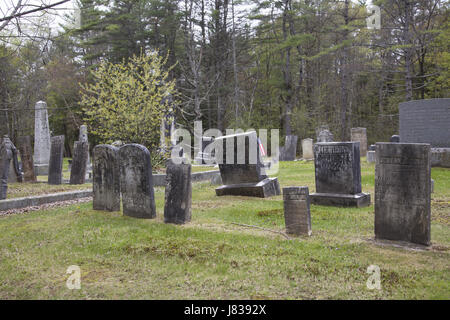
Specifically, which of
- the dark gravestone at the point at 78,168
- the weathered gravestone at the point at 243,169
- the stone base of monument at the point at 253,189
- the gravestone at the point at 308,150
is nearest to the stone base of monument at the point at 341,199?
the stone base of monument at the point at 253,189

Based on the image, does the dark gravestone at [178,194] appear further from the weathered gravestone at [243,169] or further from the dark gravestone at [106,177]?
the weathered gravestone at [243,169]

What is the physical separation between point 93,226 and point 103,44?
2462 cm

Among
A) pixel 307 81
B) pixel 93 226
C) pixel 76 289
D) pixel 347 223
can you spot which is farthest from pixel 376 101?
pixel 76 289

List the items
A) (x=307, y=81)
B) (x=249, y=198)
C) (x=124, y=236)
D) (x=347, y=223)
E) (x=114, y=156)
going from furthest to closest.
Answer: (x=307, y=81) < (x=249, y=198) < (x=114, y=156) < (x=347, y=223) < (x=124, y=236)

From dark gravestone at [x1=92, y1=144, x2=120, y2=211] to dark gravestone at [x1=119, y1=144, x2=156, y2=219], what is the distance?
0.37m

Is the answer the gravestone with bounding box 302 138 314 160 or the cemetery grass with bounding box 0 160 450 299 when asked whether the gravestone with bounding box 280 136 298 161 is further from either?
the cemetery grass with bounding box 0 160 450 299

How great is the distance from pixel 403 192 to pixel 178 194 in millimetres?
3651

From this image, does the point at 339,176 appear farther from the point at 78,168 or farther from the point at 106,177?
the point at 78,168

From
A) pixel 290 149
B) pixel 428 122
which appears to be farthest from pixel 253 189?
pixel 290 149

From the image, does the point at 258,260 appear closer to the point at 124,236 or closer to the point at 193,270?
the point at 193,270

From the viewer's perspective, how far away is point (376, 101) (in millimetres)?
29172

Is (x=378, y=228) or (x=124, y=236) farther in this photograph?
(x=124, y=236)

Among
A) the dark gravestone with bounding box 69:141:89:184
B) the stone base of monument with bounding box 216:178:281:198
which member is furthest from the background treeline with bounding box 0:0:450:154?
the stone base of monument with bounding box 216:178:281:198
